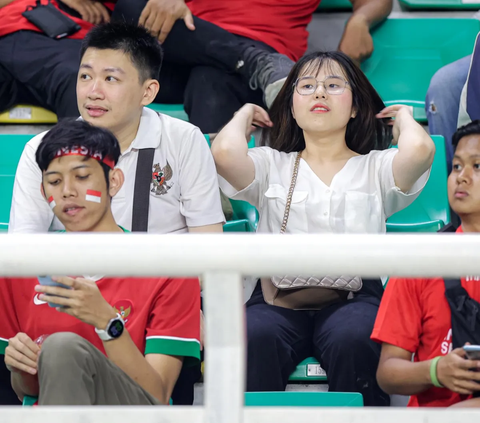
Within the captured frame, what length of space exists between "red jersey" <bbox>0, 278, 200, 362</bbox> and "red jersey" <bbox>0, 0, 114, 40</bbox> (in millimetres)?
1313

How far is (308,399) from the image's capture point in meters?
1.52

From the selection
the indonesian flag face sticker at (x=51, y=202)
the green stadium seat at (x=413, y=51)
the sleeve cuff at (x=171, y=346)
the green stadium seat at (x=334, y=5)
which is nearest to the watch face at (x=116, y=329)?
the sleeve cuff at (x=171, y=346)

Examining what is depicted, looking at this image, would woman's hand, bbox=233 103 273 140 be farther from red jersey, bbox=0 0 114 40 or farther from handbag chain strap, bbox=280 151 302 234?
red jersey, bbox=0 0 114 40

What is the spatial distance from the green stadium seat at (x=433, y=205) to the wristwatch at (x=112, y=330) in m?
1.23

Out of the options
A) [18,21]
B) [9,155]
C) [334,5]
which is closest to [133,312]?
[9,155]

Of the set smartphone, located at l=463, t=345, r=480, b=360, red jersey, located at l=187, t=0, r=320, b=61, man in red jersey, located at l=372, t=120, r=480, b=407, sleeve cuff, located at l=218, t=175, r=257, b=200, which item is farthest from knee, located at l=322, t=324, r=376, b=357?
red jersey, located at l=187, t=0, r=320, b=61

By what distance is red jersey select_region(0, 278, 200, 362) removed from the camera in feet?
5.01

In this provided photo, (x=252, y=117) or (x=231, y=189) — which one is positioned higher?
(x=252, y=117)

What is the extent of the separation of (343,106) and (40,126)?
1107 millimetres

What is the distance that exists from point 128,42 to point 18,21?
65cm

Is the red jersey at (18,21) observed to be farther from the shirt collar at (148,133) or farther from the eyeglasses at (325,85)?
the eyeglasses at (325,85)

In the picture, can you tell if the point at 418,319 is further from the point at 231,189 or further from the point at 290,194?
the point at 231,189

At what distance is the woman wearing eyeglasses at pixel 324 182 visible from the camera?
1783mm

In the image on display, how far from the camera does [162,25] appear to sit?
2588 millimetres
